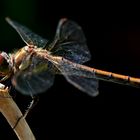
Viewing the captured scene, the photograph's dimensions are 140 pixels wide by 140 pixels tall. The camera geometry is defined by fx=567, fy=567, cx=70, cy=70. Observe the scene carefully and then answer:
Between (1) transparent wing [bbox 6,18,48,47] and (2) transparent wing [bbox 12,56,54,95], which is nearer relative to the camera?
(2) transparent wing [bbox 12,56,54,95]

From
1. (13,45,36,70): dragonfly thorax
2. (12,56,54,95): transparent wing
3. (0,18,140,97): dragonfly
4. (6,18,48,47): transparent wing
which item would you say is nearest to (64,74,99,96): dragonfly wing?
(0,18,140,97): dragonfly

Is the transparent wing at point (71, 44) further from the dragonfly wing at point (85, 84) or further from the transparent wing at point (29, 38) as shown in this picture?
the dragonfly wing at point (85, 84)

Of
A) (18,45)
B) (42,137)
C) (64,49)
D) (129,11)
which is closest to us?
(64,49)

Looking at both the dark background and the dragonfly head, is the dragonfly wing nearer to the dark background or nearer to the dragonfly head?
the dragonfly head

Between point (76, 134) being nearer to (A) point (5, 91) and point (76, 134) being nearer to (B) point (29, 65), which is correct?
(B) point (29, 65)

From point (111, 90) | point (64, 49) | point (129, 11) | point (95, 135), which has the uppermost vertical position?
point (64, 49)

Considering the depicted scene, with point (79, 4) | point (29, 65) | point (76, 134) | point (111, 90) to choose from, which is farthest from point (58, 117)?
point (29, 65)

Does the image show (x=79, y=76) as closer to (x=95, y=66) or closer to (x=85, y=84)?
(x=85, y=84)
